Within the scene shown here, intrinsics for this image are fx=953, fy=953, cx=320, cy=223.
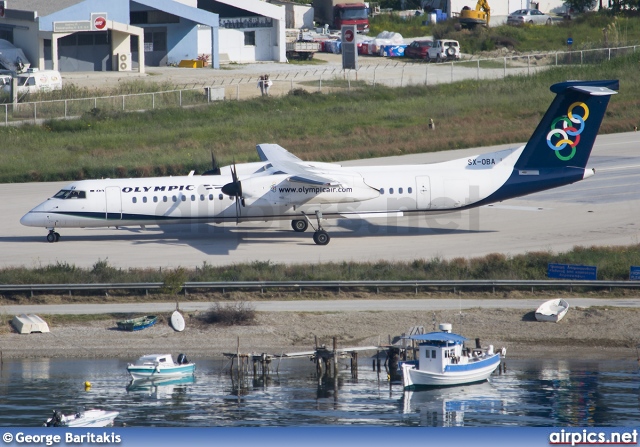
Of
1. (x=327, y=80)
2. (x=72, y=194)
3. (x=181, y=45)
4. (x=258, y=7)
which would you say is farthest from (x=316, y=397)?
(x=258, y=7)

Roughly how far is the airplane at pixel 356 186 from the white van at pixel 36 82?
3529cm

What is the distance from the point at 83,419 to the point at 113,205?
1986cm

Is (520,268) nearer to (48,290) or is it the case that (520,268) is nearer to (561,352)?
(561,352)

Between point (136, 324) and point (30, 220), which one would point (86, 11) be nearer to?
point (30, 220)

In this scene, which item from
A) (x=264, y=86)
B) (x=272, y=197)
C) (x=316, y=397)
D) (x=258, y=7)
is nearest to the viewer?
(x=316, y=397)

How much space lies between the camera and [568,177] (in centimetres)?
4519

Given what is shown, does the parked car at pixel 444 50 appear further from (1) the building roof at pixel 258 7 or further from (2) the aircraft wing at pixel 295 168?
(2) the aircraft wing at pixel 295 168

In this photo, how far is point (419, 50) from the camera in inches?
3871

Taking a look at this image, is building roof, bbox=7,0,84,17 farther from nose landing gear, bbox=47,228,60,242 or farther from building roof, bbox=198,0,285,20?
nose landing gear, bbox=47,228,60,242

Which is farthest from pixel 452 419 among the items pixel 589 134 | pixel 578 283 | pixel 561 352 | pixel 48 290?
pixel 589 134

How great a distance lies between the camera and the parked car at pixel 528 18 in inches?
4490

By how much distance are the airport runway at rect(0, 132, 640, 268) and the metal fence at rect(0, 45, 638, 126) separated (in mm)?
19244

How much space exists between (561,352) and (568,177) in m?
13.5

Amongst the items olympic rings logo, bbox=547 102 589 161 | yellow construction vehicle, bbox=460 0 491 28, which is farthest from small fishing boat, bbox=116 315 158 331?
yellow construction vehicle, bbox=460 0 491 28
